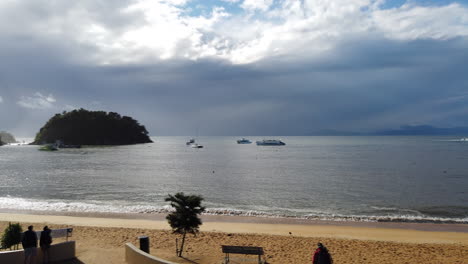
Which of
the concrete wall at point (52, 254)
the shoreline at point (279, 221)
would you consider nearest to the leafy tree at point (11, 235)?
the concrete wall at point (52, 254)

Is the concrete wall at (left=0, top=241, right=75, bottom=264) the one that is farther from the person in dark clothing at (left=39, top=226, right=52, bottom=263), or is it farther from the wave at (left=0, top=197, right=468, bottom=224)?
the wave at (left=0, top=197, right=468, bottom=224)

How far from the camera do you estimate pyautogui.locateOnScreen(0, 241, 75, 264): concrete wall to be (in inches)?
434

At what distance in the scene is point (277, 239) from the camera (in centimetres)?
1752

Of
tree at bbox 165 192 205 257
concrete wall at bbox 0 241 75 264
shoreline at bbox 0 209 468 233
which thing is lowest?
shoreline at bbox 0 209 468 233

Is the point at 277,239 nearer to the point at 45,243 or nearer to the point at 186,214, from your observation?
the point at 186,214

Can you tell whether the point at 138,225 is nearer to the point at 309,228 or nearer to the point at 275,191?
the point at 309,228

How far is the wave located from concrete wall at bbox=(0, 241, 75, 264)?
1421 cm

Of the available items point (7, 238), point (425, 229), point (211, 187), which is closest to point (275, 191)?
point (211, 187)

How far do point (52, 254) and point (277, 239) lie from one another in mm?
10257

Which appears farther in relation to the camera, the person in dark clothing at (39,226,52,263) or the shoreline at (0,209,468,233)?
the shoreline at (0,209,468,233)

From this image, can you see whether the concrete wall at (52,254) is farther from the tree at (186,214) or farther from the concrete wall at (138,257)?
the tree at (186,214)

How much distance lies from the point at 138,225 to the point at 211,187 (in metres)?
20.1

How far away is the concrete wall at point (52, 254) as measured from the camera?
11031mm

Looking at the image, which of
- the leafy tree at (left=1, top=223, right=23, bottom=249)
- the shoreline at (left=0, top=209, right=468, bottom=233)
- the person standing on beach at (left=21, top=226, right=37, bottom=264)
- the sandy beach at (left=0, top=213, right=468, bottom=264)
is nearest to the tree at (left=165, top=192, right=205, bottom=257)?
the sandy beach at (left=0, top=213, right=468, bottom=264)
